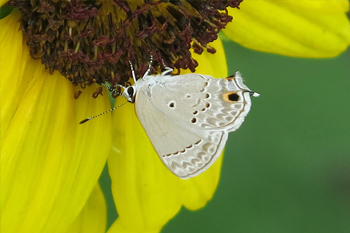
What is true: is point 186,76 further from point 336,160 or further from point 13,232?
point 336,160

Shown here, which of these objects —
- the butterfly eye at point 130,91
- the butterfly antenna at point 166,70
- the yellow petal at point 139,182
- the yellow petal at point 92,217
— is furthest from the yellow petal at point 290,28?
the yellow petal at point 92,217

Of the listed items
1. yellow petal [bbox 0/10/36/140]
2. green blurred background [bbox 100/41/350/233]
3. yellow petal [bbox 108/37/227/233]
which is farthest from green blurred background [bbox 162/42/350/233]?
yellow petal [bbox 0/10/36/140]

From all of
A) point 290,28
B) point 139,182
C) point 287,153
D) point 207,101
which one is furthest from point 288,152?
point 207,101

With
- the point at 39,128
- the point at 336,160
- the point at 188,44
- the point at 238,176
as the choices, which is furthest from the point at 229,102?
the point at 336,160

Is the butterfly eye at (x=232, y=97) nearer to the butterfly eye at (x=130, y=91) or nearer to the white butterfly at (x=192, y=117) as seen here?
the white butterfly at (x=192, y=117)

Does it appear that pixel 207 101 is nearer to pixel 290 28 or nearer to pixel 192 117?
pixel 192 117

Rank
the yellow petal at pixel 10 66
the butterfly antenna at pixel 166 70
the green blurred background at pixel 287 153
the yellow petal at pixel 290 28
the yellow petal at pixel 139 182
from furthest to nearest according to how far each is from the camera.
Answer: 1. the green blurred background at pixel 287 153
2. the yellow petal at pixel 290 28
3. the yellow petal at pixel 139 182
4. the butterfly antenna at pixel 166 70
5. the yellow petal at pixel 10 66
